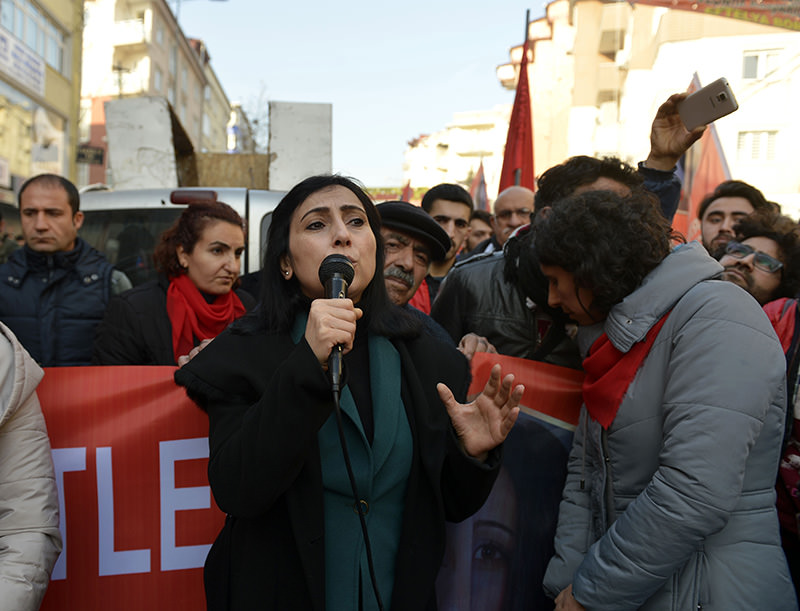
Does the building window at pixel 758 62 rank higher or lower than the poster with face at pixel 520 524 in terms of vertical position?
higher

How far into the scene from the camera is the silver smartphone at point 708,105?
2.58m

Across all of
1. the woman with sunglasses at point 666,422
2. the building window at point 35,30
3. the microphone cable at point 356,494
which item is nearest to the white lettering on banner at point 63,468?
the microphone cable at point 356,494

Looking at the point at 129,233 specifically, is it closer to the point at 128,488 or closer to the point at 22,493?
the point at 128,488

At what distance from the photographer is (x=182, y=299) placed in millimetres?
3307

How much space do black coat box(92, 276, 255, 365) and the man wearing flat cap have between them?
3.71 ft

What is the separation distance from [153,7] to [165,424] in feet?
149

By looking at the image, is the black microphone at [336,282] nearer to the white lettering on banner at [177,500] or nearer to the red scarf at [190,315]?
the white lettering on banner at [177,500]

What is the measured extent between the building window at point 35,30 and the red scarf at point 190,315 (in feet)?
65.3

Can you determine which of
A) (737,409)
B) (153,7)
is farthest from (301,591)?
(153,7)

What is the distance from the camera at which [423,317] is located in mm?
2688

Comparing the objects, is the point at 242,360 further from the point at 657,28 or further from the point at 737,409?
the point at 657,28

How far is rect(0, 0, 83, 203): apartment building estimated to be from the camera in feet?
63.4

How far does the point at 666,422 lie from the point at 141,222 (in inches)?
156

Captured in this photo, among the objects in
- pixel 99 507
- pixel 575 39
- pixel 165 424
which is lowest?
pixel 99 507
